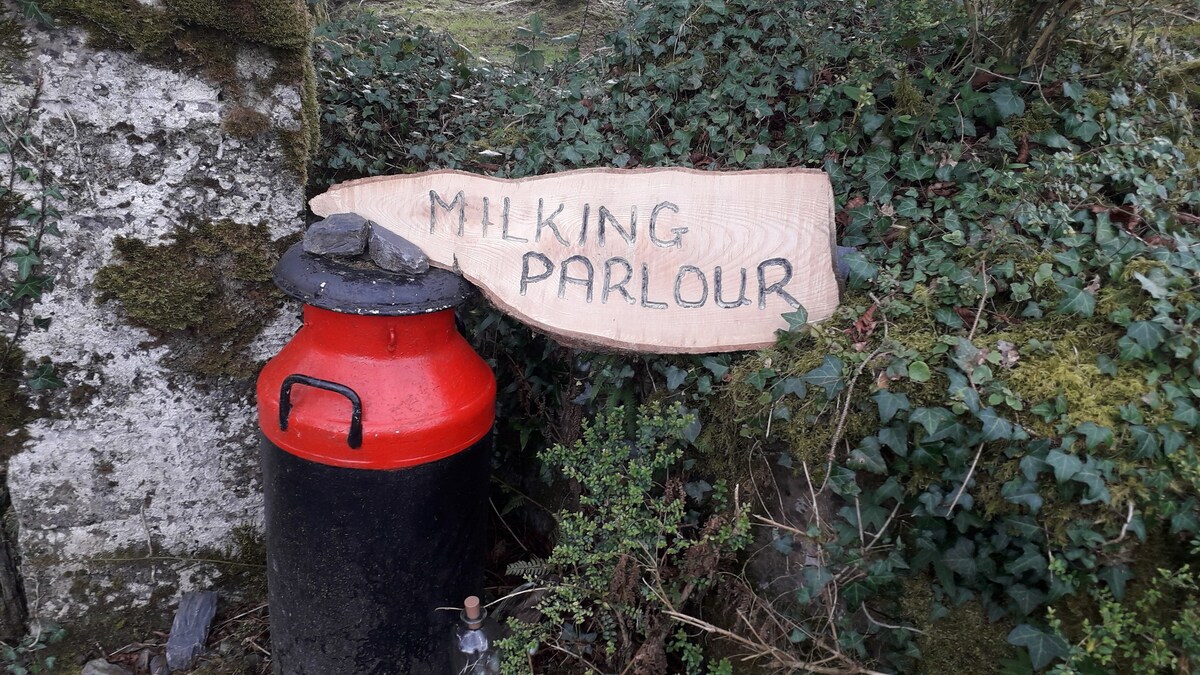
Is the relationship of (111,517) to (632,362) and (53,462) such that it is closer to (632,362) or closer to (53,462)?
(53,462)

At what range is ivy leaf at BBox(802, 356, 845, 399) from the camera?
1.84 metres

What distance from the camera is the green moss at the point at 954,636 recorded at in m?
1.65

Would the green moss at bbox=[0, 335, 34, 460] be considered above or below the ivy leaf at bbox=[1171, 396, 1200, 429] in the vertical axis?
below

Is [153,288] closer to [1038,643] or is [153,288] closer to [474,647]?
[474,647]

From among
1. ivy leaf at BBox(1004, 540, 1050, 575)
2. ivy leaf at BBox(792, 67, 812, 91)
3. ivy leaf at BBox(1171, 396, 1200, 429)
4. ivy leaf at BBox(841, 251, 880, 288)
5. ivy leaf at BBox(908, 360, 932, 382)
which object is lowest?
ivy leaf at BBox(1004, 540, 1050, 575)

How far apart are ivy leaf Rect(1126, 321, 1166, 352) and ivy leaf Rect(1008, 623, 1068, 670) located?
708 mm

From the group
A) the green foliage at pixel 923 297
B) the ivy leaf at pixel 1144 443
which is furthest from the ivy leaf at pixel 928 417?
the ivy leaf at pixel 1144 443

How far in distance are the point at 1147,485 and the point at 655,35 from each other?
7.78ft

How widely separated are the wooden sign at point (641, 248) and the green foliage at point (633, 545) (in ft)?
1.00

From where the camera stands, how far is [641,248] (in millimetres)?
2234

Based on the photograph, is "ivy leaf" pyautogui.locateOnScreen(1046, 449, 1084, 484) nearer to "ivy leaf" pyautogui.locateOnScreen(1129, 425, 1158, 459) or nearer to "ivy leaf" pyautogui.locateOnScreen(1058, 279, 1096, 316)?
"ivy leaf" pyautogui.locateOnScreen(1129, 425, 1158, 459)

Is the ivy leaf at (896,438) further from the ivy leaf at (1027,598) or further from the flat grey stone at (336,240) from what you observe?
the flat grey stone at (336,240)

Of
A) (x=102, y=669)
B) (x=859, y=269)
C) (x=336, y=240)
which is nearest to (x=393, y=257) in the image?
(x=336, y=240)

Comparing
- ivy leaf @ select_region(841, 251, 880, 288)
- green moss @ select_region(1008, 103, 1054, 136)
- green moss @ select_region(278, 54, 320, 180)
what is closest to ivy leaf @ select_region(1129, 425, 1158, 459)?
ivy leaf @ select_region(841, 251, 880, 288)
